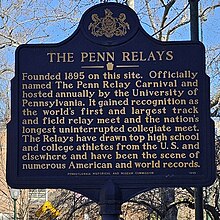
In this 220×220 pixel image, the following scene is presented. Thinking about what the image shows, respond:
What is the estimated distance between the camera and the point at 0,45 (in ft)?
60.5

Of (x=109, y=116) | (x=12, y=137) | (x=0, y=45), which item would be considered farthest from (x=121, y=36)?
(x=0, y=45)

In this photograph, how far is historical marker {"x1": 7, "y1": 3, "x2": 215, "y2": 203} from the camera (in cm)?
705

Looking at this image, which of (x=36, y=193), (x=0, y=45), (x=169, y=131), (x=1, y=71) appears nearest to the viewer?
(x=169, y=131)

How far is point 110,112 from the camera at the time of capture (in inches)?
281

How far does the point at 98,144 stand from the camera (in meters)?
7.08

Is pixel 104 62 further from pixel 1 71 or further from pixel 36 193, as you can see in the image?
pixel 36 193

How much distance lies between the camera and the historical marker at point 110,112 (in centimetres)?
705

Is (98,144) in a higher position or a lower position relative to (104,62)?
lower

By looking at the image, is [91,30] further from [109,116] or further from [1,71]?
[1,71]

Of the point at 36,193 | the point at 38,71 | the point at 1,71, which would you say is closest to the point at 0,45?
the point at 1,71

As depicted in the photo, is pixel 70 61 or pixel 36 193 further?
pixel 36 193

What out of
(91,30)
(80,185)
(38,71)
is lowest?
(80,185)

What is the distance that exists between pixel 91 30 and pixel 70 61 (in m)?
0.45

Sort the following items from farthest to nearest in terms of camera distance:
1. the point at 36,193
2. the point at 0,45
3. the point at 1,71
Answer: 1. the point at 36,193
2. the point at 1,71
3. the point at 0,45
